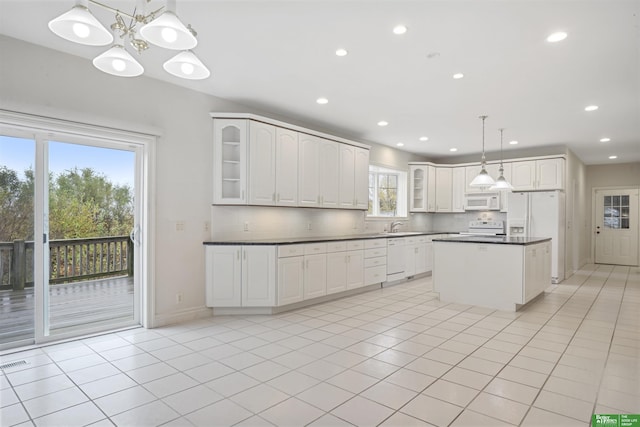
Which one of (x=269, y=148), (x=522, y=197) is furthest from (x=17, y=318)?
(x=522, y=197)

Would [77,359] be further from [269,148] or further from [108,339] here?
[269,148]

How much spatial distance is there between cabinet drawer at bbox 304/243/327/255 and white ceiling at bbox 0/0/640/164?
1836 mm

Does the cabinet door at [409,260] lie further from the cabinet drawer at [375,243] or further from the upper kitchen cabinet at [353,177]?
the upper kitchen cabinet at [353,177]

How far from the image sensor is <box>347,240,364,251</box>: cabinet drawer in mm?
5340

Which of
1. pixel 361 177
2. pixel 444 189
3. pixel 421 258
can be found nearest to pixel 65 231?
pixel 361 177

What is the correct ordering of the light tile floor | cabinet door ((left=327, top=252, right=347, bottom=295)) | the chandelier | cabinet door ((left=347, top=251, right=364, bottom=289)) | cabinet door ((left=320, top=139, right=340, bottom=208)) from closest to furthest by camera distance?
the chandelier
the light tile floor
cabinet door ((left=327, top=252, right=347, bottom=295))
cabinet door ((left=347, top=251, right=364, bottom=289))
cabinet door ((left=320, top=139, right=340, bottom=208))

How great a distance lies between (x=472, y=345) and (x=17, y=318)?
13.9 feet

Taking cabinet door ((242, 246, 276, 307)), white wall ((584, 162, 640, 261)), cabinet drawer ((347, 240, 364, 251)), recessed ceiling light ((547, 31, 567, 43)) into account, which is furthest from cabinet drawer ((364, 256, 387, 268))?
white wall ((584, 162, 640, 261))

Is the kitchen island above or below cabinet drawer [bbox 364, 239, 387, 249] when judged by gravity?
below

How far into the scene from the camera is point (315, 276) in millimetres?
4785

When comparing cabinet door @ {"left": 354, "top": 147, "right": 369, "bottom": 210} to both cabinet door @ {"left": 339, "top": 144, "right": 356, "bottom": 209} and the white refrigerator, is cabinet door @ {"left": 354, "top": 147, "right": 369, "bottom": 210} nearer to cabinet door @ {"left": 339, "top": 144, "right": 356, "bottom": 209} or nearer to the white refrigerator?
cabinet door @ {"left": 339, "top": 144, "right": 356, "bottom": 209}

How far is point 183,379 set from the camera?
2625 millimetres

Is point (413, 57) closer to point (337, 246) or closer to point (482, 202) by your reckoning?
point (337, 246)

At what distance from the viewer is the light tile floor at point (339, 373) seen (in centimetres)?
217
